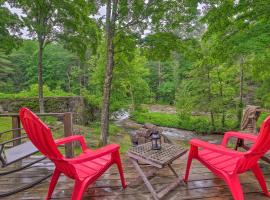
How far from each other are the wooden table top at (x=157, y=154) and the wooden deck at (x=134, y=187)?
15.2 inches

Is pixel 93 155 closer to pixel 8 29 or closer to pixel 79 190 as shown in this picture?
pixel 79 190

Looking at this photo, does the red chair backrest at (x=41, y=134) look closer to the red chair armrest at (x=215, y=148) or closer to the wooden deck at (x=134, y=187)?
the wooden deck at (x=134, y=187)

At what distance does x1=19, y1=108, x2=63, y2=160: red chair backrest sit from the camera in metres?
1.87

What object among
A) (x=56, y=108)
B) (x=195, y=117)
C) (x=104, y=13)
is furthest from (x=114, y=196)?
(x=195, y=117)

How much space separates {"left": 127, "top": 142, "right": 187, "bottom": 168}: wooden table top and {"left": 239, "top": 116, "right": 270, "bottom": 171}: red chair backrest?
701 millimetres

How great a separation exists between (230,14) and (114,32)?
282 centimetres

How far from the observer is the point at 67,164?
6.37 feet

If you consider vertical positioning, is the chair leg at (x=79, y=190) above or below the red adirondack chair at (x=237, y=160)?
below

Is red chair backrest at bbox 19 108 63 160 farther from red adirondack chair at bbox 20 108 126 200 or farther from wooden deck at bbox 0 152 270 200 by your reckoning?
wooden deck at bbox 0 152 270 200

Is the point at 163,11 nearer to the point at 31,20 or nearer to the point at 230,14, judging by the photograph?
the point at 230,14

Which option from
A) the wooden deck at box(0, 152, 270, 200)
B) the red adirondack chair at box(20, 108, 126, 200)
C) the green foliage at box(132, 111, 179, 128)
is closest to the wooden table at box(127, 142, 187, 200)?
the wooden deck at box(0, 152, 270, 200)

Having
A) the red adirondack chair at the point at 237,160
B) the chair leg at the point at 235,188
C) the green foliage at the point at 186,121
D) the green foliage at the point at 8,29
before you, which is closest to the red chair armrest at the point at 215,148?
the red adirondack chair at the point at 237,160

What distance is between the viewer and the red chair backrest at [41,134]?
187cm

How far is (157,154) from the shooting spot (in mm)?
2488
